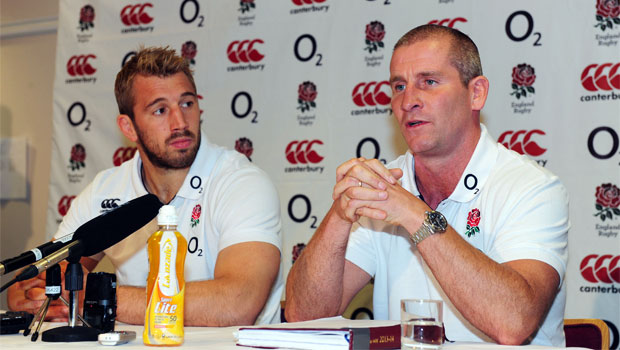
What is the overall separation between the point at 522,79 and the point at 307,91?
102 centimetres

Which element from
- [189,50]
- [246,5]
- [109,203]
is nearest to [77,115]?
[189,50]

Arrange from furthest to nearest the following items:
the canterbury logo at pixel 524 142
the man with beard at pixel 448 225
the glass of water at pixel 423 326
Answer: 1. the canterbury logo at pixel 524 142
2. the man with beard at pixel 448 225
3. the glass of water at pixel 423 326

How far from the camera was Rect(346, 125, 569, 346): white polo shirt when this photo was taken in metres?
1.77

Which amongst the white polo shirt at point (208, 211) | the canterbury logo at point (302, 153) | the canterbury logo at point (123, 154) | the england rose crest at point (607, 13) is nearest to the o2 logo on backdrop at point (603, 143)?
the england rose crest at point (607, 13)

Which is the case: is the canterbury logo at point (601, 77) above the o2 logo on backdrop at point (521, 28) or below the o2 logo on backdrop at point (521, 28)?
below

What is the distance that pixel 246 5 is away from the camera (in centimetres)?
357

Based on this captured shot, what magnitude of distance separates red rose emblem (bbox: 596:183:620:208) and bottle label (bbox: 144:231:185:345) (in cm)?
201

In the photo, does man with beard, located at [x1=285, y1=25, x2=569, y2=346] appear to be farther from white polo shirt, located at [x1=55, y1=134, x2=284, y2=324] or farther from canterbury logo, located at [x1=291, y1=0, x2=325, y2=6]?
canterbury logo, located at [x1=291, y1=0, x2=325, y2=6]

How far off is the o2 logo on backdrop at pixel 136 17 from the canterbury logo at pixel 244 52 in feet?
1.79

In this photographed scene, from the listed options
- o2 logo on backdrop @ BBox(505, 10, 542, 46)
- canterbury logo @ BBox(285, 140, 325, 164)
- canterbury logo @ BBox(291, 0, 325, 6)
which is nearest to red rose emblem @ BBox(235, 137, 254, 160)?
canterbury logo @ BBox(285, 140, 325, 164)

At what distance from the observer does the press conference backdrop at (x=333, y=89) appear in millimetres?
2740

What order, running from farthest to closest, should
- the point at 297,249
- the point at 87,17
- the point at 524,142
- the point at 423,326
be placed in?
1. the point at 87,17
2. the point at 297,249
3. the point at 524,142
4. the point at 423,326

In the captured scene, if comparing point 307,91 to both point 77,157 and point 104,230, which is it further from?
point 104,230

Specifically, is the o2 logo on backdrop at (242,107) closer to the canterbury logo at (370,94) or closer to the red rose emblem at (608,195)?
the canterbury logo at (370,94)
